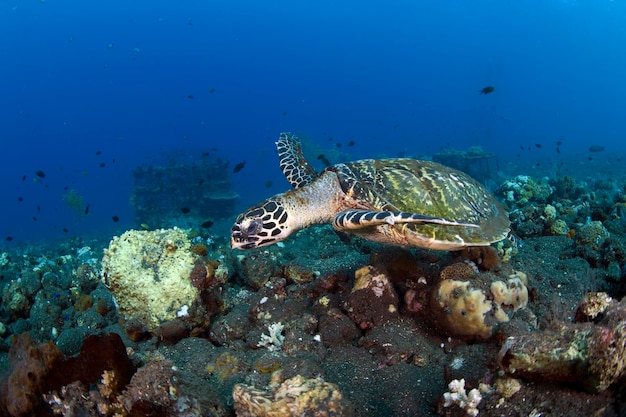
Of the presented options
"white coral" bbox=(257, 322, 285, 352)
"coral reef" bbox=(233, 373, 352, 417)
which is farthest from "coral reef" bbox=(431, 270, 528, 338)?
"coral reef" bbox=(233, 373, 352, 417)

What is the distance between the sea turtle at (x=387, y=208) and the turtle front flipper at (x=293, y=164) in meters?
0.70

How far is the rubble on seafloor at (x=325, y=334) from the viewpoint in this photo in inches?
77.6

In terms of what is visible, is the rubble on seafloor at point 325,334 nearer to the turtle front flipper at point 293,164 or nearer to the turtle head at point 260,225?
the turtle head at point 260,225

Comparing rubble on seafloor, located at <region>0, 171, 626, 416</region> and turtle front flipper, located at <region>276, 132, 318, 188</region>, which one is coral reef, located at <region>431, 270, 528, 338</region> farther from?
turtle front flipper, located at <region>276, 132, 318, 188</region>

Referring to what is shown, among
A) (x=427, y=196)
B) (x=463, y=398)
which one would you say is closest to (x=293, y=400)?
(x=463, y=398)

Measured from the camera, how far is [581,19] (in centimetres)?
15150

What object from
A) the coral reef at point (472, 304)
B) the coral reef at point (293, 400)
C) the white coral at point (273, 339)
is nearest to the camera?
the coral reef at point (293, 400)

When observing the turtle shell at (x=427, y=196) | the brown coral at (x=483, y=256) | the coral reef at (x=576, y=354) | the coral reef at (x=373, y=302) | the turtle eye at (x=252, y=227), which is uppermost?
the coral reef at (x=576, y=354)

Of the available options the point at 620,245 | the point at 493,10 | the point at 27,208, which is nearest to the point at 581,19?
the point at 493,10

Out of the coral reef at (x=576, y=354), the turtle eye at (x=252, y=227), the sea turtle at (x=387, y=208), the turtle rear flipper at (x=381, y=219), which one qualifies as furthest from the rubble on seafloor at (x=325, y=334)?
the turtle eye at (x=252, y=227)

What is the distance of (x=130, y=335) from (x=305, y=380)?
9.42 ft

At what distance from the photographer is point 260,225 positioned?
439 centimetres

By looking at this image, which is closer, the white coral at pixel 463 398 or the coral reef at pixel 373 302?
the white coral at pixel 463 398

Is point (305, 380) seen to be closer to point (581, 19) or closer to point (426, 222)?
point (426, 222)
